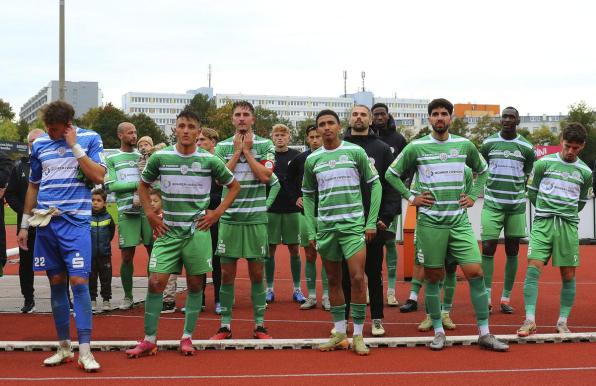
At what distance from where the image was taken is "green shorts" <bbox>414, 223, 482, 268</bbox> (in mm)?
7383

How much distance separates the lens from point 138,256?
18.7m

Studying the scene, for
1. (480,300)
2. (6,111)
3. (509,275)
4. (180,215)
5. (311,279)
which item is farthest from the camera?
(6,111)

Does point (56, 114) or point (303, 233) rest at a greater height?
point (56, 114)

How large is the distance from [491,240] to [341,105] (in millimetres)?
168914

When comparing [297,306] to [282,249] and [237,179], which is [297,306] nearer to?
[237,179]

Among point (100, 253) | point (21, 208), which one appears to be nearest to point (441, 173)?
point (100, 253)

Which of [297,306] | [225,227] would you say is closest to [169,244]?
[225,227]

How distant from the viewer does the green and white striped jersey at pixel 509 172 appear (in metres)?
9.38

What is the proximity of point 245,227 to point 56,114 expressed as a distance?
2236mm

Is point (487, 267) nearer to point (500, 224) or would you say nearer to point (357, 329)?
point (500, 224)

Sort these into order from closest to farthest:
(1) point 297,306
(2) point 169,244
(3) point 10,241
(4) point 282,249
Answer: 1. (2) point 169,244
2. (1) point 297,306
3. (4) point 282,249
4. (3) point 10,241

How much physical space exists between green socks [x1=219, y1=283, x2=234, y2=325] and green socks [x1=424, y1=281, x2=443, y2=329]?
6.27ft

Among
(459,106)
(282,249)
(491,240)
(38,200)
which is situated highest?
(459,106)

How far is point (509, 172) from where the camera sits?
30.8 feet
